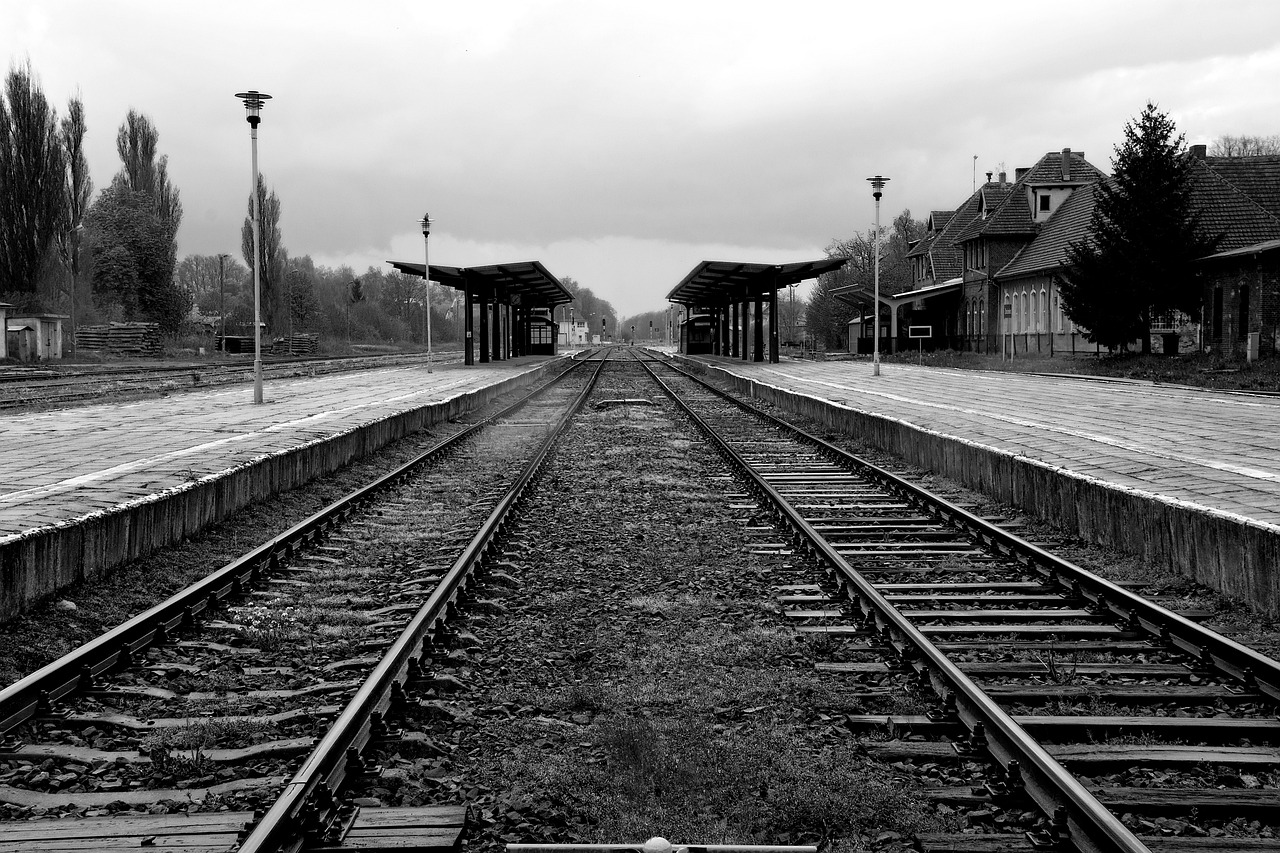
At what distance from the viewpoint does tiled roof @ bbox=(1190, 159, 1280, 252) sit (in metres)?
41.6

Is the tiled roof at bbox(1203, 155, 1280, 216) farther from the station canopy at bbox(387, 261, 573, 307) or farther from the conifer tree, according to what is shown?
the station canopy at bbox(387, 261, 573, 307)

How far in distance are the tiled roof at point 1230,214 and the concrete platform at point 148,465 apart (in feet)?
105

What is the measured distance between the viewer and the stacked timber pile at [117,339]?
5828 centimetres

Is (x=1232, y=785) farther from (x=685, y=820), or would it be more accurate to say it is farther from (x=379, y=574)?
(x=379, y=574)

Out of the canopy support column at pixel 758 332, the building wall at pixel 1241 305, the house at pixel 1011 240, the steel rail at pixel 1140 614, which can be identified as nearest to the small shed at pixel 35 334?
the canopy support column at pixel 758 332

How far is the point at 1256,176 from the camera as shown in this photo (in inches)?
1812

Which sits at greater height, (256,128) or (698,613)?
(256,128)

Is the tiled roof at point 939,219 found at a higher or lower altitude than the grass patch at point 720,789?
higher

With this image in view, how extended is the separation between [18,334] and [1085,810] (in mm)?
54693

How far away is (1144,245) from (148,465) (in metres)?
33.6

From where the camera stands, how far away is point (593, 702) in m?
5.21

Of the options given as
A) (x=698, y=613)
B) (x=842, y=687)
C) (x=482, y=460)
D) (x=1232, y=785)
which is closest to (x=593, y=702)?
(x=842, y=687)

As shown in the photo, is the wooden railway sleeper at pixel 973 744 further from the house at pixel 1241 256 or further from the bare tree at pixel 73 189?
the bare tree at pixel 73 189

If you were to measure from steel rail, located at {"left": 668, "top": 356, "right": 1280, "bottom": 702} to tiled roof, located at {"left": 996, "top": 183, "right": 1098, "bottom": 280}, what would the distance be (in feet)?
138
